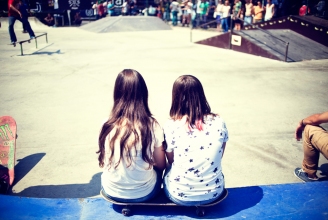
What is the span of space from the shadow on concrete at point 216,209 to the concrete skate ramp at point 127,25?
17.0 meters

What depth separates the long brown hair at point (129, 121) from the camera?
2.16m

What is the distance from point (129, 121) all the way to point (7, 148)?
2009 millimetres

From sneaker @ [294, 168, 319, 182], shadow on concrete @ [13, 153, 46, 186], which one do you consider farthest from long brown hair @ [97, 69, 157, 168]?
sneaker @ [294, 168, 319, 182]

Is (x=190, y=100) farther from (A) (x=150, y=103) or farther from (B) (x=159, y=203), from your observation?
(A) (x=150, y=103)

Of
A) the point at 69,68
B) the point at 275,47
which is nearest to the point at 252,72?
the point at 275,47

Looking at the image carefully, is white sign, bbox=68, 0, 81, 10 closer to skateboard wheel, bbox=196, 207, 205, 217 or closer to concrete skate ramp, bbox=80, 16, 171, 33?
concrete skate ramp, bbox=80, 16, 171, 33

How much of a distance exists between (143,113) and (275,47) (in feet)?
31.2

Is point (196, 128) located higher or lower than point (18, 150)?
higher

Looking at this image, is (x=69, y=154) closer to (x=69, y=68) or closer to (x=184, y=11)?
(x=69, y=68)

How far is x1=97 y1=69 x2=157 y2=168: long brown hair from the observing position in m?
2.16

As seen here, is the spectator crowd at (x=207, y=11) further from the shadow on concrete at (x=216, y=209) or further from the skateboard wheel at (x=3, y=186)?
the skateboard wheel at (x=3, y=186)

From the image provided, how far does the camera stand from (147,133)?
2195 mm

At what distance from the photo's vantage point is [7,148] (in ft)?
11.1

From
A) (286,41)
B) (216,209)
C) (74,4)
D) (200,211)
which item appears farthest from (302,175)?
(74,4)
